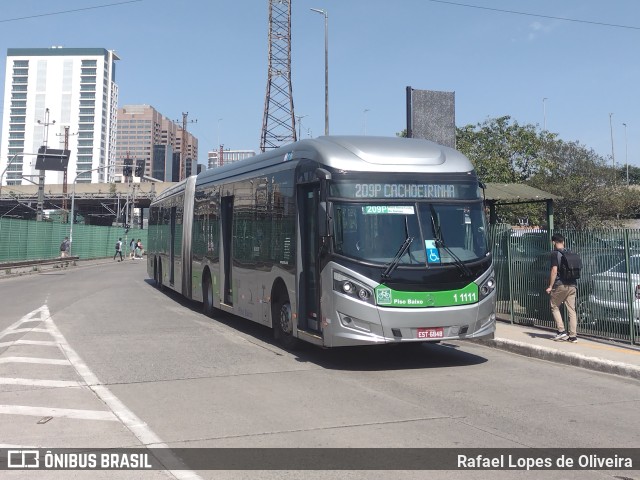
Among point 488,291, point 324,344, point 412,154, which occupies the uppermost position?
point 412,154

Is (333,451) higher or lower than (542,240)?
lower

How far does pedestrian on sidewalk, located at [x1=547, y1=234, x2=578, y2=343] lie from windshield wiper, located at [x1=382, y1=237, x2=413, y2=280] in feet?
12.2

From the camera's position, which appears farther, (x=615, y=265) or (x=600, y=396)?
(x=615, y=265)

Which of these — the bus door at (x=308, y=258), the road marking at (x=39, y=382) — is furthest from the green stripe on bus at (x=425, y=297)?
the road marking at (x=39, y=382)

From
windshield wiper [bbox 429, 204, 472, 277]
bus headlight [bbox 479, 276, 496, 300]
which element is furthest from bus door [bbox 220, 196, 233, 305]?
bus headlight [bbox 479, 276, 496, 300]

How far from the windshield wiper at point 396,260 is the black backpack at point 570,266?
Result: 3.75 metres

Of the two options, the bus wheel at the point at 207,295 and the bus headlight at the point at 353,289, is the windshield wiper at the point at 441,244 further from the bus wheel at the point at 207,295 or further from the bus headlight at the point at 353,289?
the bus wheel at the point at 207,295

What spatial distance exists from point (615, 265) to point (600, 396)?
158 inches

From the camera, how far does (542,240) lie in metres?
12.8

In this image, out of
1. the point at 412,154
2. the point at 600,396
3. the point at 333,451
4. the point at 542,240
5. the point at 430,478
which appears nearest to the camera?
the point at 430,478

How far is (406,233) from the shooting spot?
8805mm

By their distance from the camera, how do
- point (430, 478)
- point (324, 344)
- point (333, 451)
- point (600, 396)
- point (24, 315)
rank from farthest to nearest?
point (24, 315) < point (324, 344) < point (600, 396) < point (333, 451) < point (430, 478)

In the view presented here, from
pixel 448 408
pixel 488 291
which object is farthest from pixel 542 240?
pixel 448 408

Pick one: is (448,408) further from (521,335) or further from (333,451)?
(521,335)
